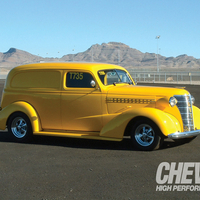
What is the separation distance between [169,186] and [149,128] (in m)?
2.38

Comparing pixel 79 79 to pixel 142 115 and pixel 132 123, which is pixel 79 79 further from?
pixel 142 115

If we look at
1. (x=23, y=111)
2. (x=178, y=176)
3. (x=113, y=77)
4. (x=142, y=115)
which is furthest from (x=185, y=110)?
(x=23, y=111)

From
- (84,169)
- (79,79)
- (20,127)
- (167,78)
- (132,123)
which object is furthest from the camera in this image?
(167,78)

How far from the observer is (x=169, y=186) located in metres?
5.29

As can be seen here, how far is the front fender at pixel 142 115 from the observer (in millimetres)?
7316

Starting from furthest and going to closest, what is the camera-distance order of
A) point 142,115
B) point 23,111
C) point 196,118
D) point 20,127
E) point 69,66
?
1. point 20,127
2. point 23,111
3. point 69,66
4. point 196,118
5. point 142,115

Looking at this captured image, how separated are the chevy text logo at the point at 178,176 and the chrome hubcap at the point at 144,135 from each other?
3.61ft

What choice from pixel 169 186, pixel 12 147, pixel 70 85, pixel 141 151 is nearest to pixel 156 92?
pixel 141 151

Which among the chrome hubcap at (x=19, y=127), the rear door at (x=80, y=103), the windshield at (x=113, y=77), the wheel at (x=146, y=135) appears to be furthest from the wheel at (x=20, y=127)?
the wheel at (x=146, y=135)

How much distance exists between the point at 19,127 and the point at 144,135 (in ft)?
10.8

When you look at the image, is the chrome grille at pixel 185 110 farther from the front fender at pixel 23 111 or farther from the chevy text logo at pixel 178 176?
the front fender at pixel 23 111

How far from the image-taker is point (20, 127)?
8.99 meters

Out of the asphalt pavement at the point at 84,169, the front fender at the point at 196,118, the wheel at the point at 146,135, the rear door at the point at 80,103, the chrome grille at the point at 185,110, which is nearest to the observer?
the asphalt pavement at the point at 84,169

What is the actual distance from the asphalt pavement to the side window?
4.71 ft
